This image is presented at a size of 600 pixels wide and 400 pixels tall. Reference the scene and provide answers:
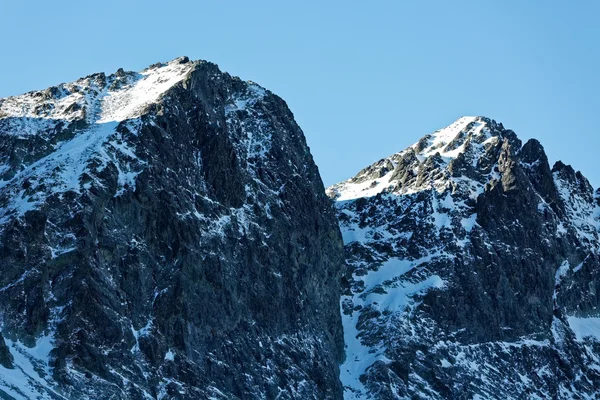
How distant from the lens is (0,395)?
18312 cm

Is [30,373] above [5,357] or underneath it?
underneath

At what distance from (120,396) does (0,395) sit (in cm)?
1763

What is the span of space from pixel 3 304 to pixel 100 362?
13.7m

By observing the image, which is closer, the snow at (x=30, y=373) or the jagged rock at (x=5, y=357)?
the snow at (x=30, y=373)

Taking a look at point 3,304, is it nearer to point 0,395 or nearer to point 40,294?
point 40,294

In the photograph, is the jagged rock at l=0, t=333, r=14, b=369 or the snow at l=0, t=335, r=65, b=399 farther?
the jagged rock at l=0, t=333, r=14, b=369

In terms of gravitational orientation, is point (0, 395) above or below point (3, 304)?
below

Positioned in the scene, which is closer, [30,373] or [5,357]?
[5,357]

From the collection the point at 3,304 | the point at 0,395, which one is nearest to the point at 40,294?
the point at 3,304

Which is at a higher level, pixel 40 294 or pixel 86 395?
pixel 40 294

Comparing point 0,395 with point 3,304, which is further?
Answer: point 3,304

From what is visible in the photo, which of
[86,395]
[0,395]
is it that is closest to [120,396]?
[86,395]

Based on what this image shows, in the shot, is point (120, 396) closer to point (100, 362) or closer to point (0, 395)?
point (100, 362)

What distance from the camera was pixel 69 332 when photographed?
198m
